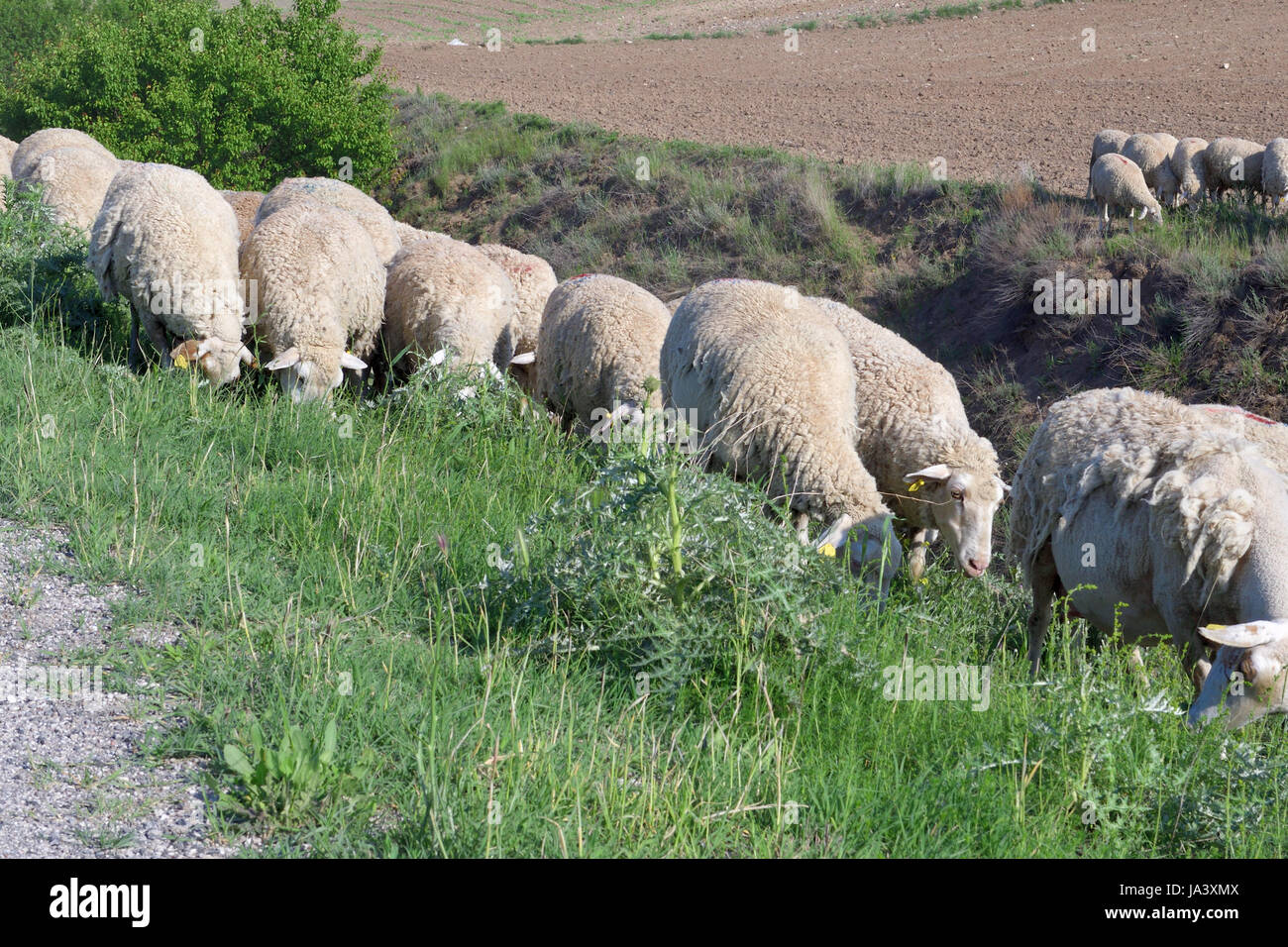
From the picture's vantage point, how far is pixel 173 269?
855cm

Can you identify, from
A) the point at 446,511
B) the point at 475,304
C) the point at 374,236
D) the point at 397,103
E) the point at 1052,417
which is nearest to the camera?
the point at 446,511

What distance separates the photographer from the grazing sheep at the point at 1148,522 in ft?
16.9

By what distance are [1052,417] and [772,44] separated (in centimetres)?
3287

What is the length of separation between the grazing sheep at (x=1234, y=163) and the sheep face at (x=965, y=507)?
40.6 ft

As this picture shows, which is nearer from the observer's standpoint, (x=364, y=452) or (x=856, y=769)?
(x=856, y=769)

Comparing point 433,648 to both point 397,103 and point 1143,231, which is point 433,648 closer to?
point 1143,231

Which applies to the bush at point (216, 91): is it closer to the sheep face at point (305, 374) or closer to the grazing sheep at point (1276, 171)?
the sheep face at point (305, 374)

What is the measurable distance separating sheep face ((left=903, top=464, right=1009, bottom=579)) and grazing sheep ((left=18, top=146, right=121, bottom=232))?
8.97 meters

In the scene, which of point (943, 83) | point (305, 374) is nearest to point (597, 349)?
point (305, 374)

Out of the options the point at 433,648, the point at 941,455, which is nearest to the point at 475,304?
the point at 941,455

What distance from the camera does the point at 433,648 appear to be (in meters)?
4.30

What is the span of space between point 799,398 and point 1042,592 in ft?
5.84

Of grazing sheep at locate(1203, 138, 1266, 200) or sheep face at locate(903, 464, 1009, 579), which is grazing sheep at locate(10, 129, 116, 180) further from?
grazing sheep at locate(1203, 138, 1266, 200)

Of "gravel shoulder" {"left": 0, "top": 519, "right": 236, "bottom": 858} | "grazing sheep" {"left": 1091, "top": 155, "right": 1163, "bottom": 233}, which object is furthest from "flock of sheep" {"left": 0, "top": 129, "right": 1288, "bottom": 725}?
"grazing sheep" {"left": 1091, "top": 155, "right": 1163, "bottom": 233}
